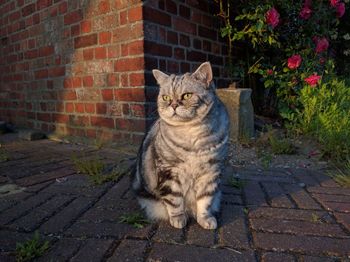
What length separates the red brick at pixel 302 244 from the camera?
1.57m

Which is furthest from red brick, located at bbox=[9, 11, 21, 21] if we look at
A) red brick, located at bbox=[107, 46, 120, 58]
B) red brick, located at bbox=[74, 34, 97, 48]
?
red brick, located at bbox=[107, 46, 120, 58]

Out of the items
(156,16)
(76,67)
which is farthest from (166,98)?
(76,67)

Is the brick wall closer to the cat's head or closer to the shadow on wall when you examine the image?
the shadow on wall

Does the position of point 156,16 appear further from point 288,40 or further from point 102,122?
point 288,40

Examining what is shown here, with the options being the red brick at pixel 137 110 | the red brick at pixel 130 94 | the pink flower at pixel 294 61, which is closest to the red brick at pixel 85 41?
the red brick at pixel 130 94

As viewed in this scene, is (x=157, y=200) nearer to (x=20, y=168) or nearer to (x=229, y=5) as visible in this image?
(x=20, y=168)

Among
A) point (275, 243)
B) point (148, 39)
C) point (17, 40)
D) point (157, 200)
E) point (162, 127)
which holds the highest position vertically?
point (17, 40)

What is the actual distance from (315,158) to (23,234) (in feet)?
8.69

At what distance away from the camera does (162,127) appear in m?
1.94

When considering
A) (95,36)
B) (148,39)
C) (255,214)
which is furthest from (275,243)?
(95,36)

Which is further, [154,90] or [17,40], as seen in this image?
[17,40]

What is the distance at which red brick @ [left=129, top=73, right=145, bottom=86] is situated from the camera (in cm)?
325

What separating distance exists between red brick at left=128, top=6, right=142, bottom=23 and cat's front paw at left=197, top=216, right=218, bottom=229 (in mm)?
2110

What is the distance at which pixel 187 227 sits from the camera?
6.02 ft
